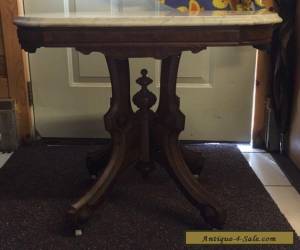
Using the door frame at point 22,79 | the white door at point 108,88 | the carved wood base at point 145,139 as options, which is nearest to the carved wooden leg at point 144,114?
the carved wood base at point 145,139

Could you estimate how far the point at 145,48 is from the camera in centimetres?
100

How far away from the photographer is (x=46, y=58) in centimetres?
175

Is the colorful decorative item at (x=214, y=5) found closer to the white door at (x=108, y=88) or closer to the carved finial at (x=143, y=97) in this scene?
the white door at (x=108, y=88)

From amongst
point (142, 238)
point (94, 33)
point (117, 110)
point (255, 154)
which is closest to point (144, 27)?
point (94, 33)

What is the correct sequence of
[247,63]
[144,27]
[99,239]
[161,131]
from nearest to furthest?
[144,27] < [99,239] < [161,131] < [247,63]

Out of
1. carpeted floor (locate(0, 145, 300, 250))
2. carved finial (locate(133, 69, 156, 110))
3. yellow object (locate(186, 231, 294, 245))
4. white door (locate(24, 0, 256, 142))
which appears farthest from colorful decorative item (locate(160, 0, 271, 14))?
yellow object (locate(186, 231, 294, 245))

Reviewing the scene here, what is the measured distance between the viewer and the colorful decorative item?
150 centimetres

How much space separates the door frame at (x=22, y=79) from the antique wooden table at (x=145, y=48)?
0.59 m

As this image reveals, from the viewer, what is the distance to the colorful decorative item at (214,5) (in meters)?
1.50

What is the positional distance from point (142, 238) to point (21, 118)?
901mm

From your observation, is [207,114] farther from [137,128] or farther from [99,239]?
[99,239]

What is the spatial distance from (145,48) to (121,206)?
1.66ft

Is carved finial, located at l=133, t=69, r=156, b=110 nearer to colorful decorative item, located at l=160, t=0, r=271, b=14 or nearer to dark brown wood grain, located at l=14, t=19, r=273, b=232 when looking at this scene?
dark brown wood grain, located at l=14, t=19, r=273, b=232

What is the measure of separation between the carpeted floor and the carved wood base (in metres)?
0.07
